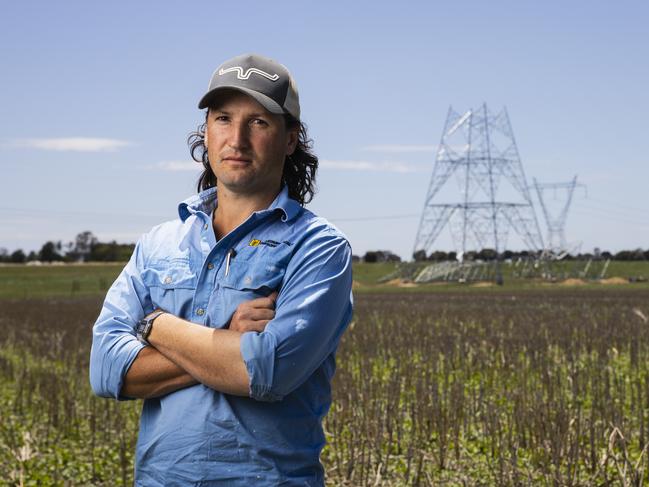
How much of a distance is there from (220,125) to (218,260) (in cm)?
41

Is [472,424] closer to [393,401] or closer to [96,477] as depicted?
[393,401]

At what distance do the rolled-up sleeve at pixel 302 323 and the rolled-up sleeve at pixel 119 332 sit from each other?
45 cm

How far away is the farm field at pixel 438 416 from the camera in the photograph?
651 centimetres

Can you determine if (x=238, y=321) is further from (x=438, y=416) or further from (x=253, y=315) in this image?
(x=438, y=416)

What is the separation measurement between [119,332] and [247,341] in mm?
533

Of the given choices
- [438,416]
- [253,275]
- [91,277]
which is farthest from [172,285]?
[91,277]

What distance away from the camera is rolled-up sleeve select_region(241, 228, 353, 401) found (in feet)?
7.72

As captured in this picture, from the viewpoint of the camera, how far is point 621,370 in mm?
11797

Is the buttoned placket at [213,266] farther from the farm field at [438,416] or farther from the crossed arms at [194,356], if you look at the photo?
the farm field at [438,416]

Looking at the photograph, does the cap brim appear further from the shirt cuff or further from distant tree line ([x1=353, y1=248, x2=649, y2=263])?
distant tree line ([x1=353, y1=248, x2=649, y2=263])

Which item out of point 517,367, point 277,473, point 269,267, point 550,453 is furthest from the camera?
point 517,367

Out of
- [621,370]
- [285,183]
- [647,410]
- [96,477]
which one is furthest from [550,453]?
[621,370]

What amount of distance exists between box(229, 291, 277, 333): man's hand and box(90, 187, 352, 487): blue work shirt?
0.03 m

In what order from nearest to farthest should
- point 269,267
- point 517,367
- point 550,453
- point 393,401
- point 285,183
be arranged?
point 269,267
point 285,183
point 550,453
point 393,401
point 517,367
